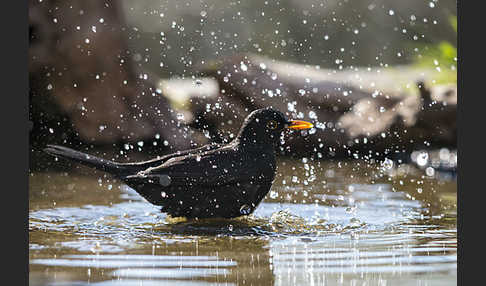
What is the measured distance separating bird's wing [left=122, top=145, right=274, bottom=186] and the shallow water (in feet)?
1.02

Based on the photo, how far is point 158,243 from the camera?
165 inches

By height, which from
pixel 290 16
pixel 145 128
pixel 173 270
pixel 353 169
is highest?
pixel 290 16

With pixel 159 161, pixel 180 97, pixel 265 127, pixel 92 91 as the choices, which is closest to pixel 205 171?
pixel 159 161

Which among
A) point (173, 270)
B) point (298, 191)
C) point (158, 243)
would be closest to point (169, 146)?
point (298, 191)

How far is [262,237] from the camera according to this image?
4461 millimetres

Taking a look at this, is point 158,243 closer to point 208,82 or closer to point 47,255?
point 47,255

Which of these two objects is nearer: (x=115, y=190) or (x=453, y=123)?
(x=115, y=190)

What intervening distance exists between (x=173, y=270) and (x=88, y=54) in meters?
5.92

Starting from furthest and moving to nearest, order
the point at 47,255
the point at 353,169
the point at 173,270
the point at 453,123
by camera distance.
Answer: the point at 453,123
the point at 353,169
the point at 47,255
the point at 173,270

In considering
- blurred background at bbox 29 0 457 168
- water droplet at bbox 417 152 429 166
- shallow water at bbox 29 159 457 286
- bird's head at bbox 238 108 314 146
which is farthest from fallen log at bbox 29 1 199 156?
bird's head at bbox 238 108 314 146

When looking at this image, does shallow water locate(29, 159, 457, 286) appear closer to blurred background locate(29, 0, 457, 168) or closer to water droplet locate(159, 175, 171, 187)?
water droplet locate(159, 175, 171, 187)

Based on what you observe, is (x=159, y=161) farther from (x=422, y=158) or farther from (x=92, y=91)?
(x=422, y=158)

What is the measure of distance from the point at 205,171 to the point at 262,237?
0.70 meters

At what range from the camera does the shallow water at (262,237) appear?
11.2 feet
